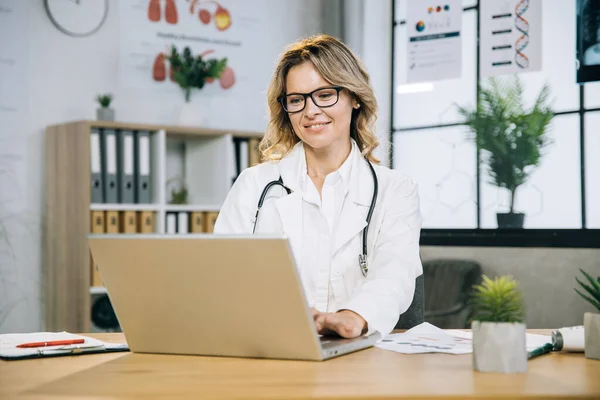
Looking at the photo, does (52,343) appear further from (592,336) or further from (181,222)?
(181,222)

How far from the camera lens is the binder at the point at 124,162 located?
4.11 m

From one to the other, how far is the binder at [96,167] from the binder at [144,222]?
24 centimetres

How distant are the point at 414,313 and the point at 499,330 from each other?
0.77 meters

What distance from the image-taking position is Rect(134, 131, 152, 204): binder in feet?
13.7

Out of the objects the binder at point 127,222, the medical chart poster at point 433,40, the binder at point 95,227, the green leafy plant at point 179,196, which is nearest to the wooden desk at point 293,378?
the binder at point 95,227

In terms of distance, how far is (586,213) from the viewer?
407 cm

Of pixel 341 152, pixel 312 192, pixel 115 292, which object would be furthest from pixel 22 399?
pixel 341 152

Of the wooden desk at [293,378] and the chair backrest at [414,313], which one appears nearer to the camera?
the wooden desk at [293,378]

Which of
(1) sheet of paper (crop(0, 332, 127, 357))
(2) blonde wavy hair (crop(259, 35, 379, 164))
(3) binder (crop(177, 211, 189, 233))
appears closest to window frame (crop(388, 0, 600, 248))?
(3) binder (crop(177, 211, 189, 233))

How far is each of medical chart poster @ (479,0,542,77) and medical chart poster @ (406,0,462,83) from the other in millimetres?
171

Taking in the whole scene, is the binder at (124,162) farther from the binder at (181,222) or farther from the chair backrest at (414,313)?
the chair backrest at (414,313)

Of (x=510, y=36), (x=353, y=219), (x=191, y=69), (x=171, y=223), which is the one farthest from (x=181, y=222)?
(x=353, y=219)

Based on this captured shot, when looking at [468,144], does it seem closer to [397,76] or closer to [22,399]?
[397,76]

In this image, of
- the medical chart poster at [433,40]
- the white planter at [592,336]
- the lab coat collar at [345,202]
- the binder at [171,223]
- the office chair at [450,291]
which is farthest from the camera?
the medical chart poster at [433,40]
